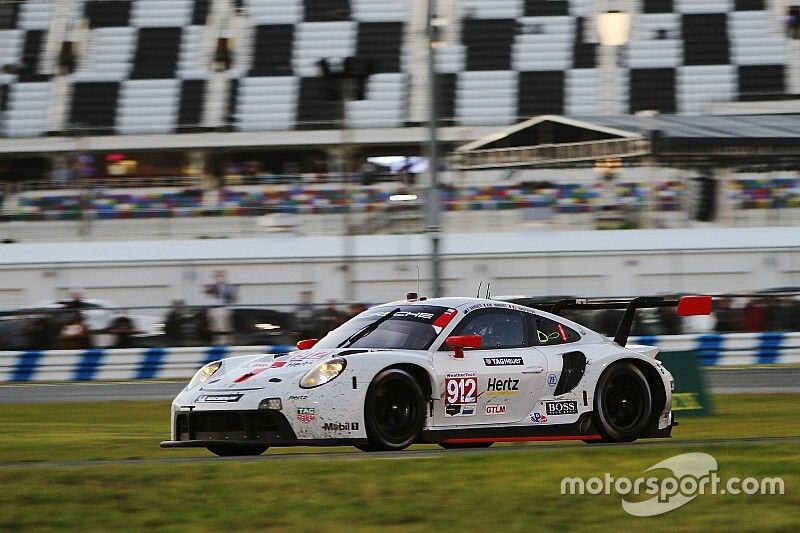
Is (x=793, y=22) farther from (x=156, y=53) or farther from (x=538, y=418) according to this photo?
(x=538, y=418)

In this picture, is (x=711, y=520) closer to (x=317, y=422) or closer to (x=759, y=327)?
(x=317, y=422)

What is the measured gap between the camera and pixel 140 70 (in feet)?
116

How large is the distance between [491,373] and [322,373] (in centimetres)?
115

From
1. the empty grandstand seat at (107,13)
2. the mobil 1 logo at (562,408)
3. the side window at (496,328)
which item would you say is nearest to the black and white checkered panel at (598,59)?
the empty grandstand seat at (107,13)

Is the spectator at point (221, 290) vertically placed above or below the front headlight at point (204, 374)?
below

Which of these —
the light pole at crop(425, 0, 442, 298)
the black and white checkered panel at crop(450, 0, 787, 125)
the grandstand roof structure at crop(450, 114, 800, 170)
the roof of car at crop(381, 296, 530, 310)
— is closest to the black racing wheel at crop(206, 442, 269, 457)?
the roof of car at crop(381, 296, 530, 310)

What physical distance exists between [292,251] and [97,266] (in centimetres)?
338

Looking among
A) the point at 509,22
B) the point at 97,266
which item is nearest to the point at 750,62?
the point at 509,22

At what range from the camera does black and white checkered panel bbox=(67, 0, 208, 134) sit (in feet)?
113

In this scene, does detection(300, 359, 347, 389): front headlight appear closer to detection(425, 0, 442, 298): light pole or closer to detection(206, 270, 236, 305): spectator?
detection(425, 0, 442, 298): light pole

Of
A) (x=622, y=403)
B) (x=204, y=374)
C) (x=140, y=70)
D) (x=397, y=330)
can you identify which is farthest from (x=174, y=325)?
(x=140, y=70)

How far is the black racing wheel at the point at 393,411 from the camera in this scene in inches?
323

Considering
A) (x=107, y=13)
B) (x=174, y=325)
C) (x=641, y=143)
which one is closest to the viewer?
(x=174, y=325)

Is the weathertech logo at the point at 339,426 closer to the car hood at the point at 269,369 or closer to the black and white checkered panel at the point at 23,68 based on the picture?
the car hood at the point at 269,369
